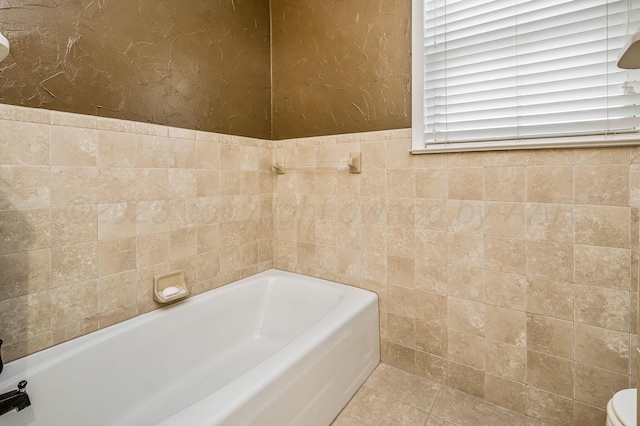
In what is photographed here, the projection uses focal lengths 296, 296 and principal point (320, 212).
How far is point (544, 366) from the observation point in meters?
1.33

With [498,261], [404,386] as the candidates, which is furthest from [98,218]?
[498,261]

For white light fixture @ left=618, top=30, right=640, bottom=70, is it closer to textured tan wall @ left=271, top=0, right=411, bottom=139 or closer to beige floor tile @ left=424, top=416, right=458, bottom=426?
textured tan wall @ left=271, top=0, right=411, bottom=139

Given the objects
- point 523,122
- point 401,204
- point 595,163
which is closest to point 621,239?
point 595,163

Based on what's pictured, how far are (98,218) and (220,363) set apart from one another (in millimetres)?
964

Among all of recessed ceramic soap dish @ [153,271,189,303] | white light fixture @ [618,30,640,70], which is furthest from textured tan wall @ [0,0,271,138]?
white light fixture @ [618,30,640,70]

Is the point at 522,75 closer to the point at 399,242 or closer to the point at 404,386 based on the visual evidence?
the point at 399,242

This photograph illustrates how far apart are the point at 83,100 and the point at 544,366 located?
2.32m

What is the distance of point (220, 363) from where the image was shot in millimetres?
1623

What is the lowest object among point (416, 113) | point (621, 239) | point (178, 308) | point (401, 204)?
point (178, 308)

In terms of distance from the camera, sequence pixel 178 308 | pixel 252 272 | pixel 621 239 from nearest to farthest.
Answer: pixel 621 239 → pixel 178 308 → pixel 252 272

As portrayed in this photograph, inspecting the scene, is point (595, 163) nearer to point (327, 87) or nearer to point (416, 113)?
point (416, 113)

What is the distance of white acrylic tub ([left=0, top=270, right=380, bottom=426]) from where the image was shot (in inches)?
39.3

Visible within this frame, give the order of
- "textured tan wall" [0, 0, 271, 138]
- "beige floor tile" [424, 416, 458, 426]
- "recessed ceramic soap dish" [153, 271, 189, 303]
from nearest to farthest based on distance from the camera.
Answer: "textured tan wall" [0, 0, 271, 138]
"beige floor tile" [424, 416, 458, 426]
"recessed ceramic soap dish" [153, 271, 189, 303]

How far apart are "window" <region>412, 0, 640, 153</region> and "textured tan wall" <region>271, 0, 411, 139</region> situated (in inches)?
4.4
